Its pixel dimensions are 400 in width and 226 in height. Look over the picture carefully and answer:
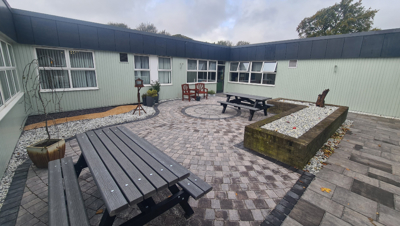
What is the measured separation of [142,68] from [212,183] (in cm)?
734

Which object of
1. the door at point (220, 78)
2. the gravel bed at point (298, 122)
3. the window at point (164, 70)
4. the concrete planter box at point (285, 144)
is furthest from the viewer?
the door at point (220, 78)

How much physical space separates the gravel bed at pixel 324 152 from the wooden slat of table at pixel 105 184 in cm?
306

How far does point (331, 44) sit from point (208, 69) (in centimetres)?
652

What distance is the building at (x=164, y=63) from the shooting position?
5613 mm

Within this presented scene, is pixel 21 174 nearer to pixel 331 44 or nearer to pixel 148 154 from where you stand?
pixel 148 154

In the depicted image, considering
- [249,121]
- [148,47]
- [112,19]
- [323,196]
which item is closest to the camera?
[323,196]

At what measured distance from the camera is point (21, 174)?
2.72 meters

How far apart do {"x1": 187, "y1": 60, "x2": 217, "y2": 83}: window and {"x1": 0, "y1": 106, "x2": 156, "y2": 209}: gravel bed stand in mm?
4443

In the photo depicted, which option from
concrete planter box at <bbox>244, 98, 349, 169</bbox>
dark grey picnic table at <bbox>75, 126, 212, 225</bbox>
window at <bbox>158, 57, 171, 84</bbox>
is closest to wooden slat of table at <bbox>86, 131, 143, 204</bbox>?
dark grey picnic table at <bbox>75, 126, 212, 225</bbox>

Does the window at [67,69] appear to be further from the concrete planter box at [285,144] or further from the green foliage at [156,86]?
the concrete planter box at [285,144]

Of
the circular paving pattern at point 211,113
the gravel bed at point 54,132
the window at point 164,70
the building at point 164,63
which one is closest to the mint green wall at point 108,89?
the building at point 164,63

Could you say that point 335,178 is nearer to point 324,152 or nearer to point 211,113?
point 324,152

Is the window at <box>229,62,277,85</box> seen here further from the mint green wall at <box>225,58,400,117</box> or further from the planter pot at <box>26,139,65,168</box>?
the planter pot at <box>26,139,65,168</box>

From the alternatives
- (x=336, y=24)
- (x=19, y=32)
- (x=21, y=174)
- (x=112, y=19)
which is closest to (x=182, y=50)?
(x=19, y=32)
